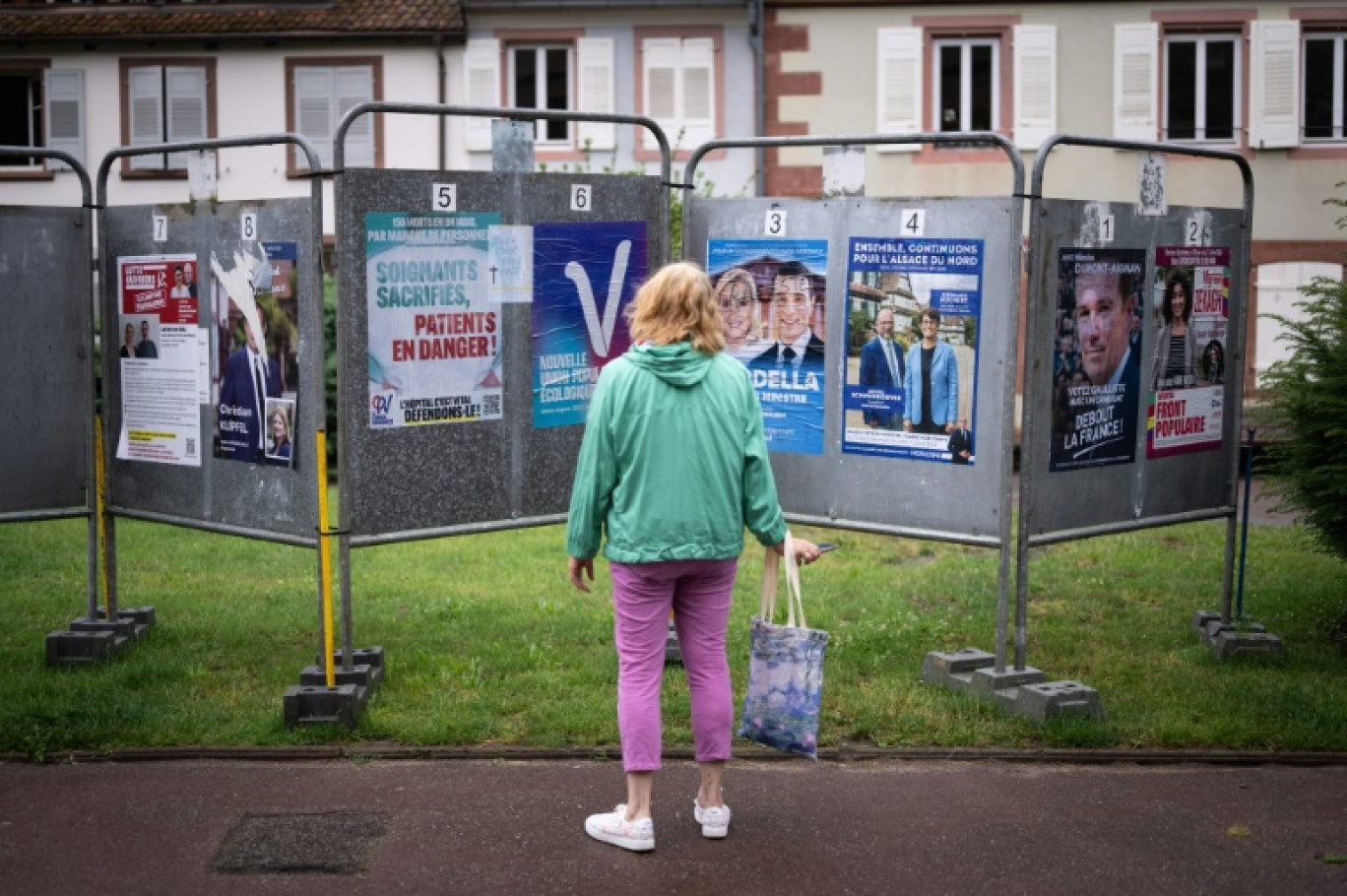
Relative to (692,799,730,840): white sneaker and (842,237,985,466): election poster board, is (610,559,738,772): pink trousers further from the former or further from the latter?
(842,237,985,466): election poster board

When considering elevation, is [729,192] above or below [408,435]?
above

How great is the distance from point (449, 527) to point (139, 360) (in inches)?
69.5

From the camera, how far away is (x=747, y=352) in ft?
28.1

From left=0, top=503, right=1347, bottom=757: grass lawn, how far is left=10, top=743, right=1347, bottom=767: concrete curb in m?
0.10

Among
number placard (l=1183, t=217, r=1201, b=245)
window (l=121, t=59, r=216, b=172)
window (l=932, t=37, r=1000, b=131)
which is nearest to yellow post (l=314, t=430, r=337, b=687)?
number placard (l=1183, t=217, r=1201, b=245)

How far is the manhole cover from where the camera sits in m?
5.77

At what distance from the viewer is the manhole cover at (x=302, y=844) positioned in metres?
5.77

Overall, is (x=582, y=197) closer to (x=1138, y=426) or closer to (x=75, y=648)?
(x=1138, y=426)

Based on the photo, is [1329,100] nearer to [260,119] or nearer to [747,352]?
[260,119]

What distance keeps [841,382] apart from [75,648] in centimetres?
378

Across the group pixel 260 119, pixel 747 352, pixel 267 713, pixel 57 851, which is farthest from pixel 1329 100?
A: pixel 57 851

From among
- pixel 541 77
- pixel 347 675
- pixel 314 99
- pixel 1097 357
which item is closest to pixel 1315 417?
pixel 1097 357

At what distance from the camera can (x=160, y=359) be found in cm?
840

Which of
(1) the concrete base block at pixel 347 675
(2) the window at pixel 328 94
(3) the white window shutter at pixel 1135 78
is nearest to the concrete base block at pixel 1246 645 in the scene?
(1) the concrete base block at pixel 347 675
